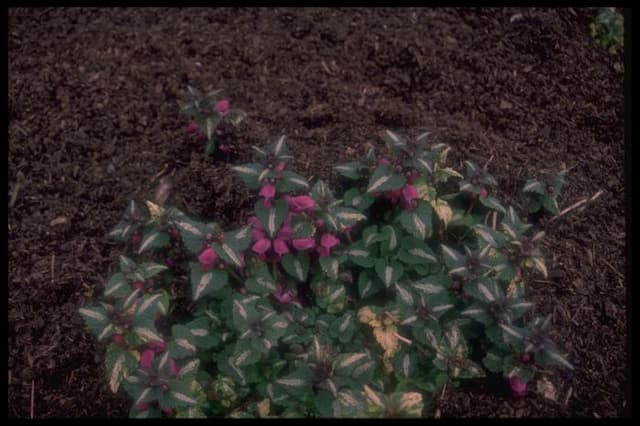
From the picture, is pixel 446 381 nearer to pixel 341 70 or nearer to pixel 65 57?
pixel 341 70

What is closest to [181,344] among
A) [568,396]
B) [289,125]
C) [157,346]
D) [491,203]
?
[157,346]

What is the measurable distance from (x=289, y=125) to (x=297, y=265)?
53.8 inches

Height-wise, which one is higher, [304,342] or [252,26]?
[252,26]

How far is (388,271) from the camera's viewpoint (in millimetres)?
3316

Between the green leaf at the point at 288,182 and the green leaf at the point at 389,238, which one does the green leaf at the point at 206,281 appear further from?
the green leaf at the point at 389,238

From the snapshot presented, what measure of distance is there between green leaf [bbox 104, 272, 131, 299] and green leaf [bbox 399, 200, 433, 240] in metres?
1.59

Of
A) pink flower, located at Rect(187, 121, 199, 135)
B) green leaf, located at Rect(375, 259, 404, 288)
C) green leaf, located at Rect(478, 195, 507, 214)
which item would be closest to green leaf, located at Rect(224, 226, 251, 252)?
green leaf, located at Rect(375, 259, 404, 288)

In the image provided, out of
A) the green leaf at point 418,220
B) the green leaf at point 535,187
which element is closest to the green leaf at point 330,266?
the green leaf at point 418,220

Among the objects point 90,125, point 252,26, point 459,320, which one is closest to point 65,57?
point 90,125

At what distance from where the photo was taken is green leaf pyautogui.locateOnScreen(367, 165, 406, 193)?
3148mm

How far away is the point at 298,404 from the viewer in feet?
10.2

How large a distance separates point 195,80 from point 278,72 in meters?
0.67

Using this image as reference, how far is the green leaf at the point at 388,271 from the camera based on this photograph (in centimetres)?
329

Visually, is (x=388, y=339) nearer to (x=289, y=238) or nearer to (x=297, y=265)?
(x=297, y=265)
